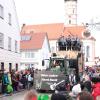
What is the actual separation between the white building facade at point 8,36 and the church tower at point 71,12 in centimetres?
7439

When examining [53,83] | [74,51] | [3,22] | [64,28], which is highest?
[64,28]

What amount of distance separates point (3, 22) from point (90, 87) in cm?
2367

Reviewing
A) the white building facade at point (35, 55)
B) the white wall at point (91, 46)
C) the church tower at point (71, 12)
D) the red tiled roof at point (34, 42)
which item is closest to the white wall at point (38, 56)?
the white building facade at point (35, 55)

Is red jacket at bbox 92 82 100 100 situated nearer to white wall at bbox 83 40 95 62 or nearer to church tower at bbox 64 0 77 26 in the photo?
white wall at bbox 83 40 95 62

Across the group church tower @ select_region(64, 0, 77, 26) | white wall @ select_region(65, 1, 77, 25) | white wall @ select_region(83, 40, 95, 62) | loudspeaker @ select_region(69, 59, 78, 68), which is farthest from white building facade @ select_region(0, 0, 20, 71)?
white wall @ select_region(65, 1, 77, 25)

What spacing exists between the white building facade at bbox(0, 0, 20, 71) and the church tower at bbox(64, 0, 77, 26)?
244 feet

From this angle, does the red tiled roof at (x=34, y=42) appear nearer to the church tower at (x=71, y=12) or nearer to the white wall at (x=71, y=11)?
the church tower at (x=71, y=12)

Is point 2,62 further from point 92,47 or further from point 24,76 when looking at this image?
point 92,47

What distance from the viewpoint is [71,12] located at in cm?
11825

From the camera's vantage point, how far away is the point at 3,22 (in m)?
36.8

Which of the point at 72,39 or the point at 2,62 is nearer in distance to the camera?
the point at 72,39

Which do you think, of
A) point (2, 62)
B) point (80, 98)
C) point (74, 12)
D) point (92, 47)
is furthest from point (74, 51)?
point (74, 12)

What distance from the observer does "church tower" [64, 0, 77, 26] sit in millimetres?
117375

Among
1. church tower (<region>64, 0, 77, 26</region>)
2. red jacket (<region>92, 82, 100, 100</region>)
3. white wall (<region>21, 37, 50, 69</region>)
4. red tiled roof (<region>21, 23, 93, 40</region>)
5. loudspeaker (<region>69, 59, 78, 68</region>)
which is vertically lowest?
red jacket (<region>92, 82, 100, 100</region>)
